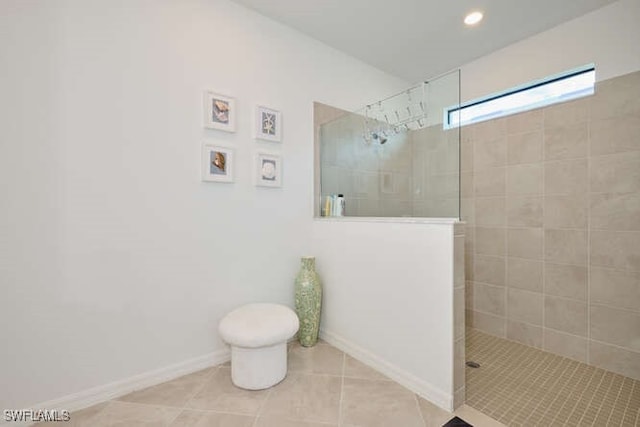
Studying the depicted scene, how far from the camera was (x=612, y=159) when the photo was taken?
5.79 feet

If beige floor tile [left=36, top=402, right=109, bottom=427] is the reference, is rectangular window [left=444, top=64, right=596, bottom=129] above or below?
above

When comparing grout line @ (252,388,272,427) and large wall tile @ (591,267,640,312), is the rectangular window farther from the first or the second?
grout line @ (252,388,272,427)

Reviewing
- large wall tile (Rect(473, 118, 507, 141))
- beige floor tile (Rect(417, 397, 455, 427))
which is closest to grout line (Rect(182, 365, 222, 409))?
beige floor tile (Rect(417, 397, 455, 427))

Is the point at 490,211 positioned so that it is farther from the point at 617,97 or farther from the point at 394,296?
the point at 394,296

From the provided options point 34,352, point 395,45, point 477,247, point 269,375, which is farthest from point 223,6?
point 477,247

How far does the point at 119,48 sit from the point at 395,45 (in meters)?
2.01

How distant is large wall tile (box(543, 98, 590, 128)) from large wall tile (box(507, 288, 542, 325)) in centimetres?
126

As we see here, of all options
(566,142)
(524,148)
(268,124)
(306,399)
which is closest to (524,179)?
(524,148)

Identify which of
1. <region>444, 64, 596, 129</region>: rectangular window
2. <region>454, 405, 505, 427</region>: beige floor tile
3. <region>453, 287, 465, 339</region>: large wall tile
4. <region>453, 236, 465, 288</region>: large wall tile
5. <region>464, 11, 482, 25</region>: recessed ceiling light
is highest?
<region>464, 11, 482, 25</region>: recessed ceiling light

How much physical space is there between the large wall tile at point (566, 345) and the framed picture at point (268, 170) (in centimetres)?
228

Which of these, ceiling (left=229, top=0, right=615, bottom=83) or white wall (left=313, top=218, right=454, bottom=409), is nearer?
white wall (left=313, top=218, right=454, bottom=409)

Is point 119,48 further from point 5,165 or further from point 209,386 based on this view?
point 209,386

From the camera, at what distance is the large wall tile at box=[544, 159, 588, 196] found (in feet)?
6.16

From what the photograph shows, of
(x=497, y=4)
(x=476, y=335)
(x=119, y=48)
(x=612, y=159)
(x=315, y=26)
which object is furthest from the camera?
(x=476, y=335)
